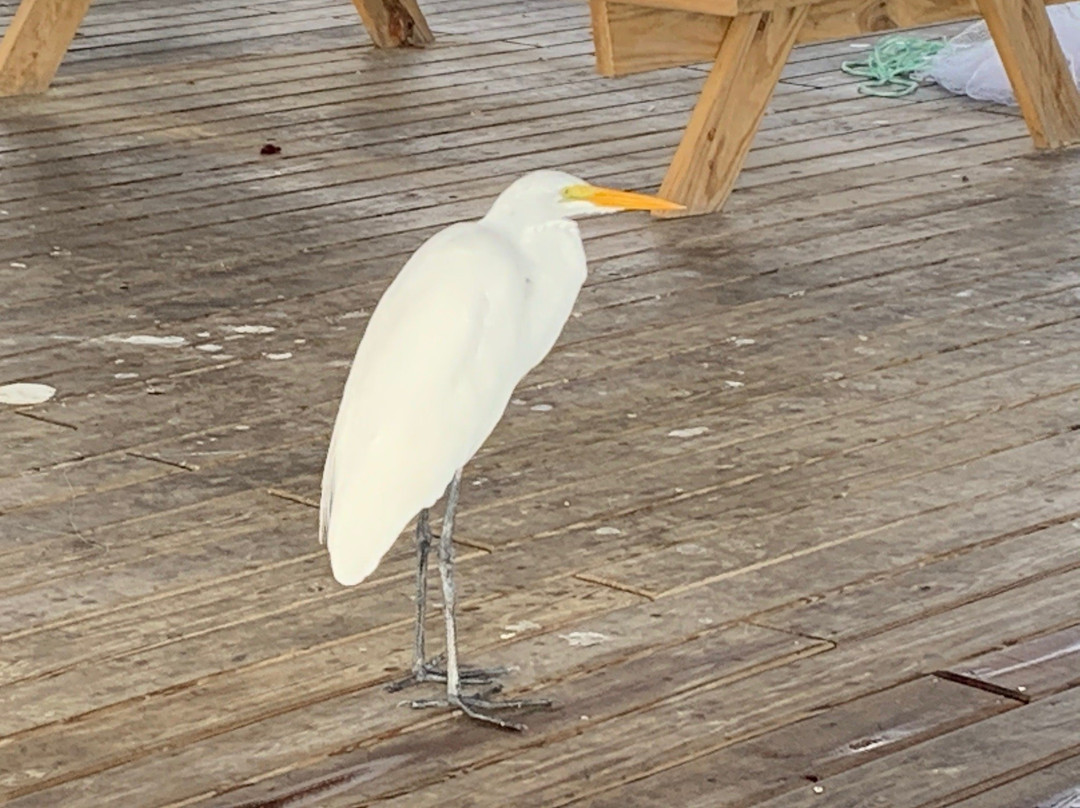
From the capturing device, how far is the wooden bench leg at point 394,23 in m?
5.29

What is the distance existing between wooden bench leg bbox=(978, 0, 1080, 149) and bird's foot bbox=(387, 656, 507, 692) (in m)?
2.60

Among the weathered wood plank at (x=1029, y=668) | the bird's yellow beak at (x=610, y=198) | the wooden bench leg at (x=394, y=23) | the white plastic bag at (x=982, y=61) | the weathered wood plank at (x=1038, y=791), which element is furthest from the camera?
the wooden bench leg at (x=394, y=23)

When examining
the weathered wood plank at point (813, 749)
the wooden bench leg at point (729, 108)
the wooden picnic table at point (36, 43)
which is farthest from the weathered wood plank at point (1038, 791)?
the wooden picnic table at point (36, 43)

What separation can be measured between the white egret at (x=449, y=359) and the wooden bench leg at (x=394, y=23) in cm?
353

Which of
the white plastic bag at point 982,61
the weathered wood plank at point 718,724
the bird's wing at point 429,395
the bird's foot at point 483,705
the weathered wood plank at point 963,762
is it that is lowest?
the bird's foot at point 483,705

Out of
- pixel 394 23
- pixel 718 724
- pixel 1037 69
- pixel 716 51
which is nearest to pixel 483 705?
pixel 718 724

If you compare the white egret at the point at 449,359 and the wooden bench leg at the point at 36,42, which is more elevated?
the white egret at the point at 449,359

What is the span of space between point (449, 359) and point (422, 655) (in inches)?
11.8

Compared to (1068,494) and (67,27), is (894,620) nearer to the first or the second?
(1068,494)

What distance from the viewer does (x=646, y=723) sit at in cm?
183

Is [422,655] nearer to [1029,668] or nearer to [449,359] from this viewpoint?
[449,359]

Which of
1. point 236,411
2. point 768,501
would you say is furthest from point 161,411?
point 768,501

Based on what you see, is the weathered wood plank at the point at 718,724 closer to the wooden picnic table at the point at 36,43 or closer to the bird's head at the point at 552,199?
the bird's head at the point at 552,199

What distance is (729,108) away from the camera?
152 inches
